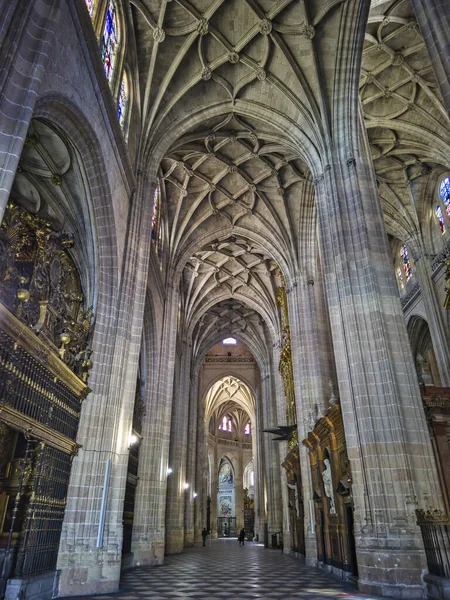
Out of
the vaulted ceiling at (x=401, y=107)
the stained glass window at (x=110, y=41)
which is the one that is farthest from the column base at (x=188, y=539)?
the stained glass window at (x=110, y=41)

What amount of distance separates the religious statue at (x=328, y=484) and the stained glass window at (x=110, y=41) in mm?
13120

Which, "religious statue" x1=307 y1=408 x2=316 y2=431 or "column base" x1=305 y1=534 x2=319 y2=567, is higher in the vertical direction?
"religious statue" x1=307 y1=408 x2=316 y2=431

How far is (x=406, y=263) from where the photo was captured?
2159 centimetres

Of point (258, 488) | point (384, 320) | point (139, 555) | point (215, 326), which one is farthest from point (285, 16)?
point (258, 488)

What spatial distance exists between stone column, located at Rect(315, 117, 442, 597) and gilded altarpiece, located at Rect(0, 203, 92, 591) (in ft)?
20.5

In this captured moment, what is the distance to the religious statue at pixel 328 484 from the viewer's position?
12.7 metres

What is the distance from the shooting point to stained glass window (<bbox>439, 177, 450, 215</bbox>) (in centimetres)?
1772

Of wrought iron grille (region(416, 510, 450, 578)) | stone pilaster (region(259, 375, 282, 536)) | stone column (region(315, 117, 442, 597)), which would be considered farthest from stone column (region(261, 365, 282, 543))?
wrought iron grille (region(416, 510, 450, 578))

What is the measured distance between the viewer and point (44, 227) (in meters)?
9.05

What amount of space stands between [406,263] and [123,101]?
15.9m

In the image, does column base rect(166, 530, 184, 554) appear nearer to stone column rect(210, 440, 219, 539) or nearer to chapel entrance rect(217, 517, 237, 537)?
stone column rect(210, 440, 219, 539)

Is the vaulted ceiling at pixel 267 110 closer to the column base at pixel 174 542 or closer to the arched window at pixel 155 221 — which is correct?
the arched window at pixel 155 221

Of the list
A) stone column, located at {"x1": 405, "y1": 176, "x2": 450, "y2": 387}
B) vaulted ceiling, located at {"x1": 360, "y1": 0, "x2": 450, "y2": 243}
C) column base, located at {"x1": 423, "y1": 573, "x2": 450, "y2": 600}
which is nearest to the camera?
column base, located at {"x1": 423, "y1": 573, "x2": 450, "y2": 600}

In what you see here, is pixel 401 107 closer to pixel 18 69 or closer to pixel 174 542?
pixel 18 69
